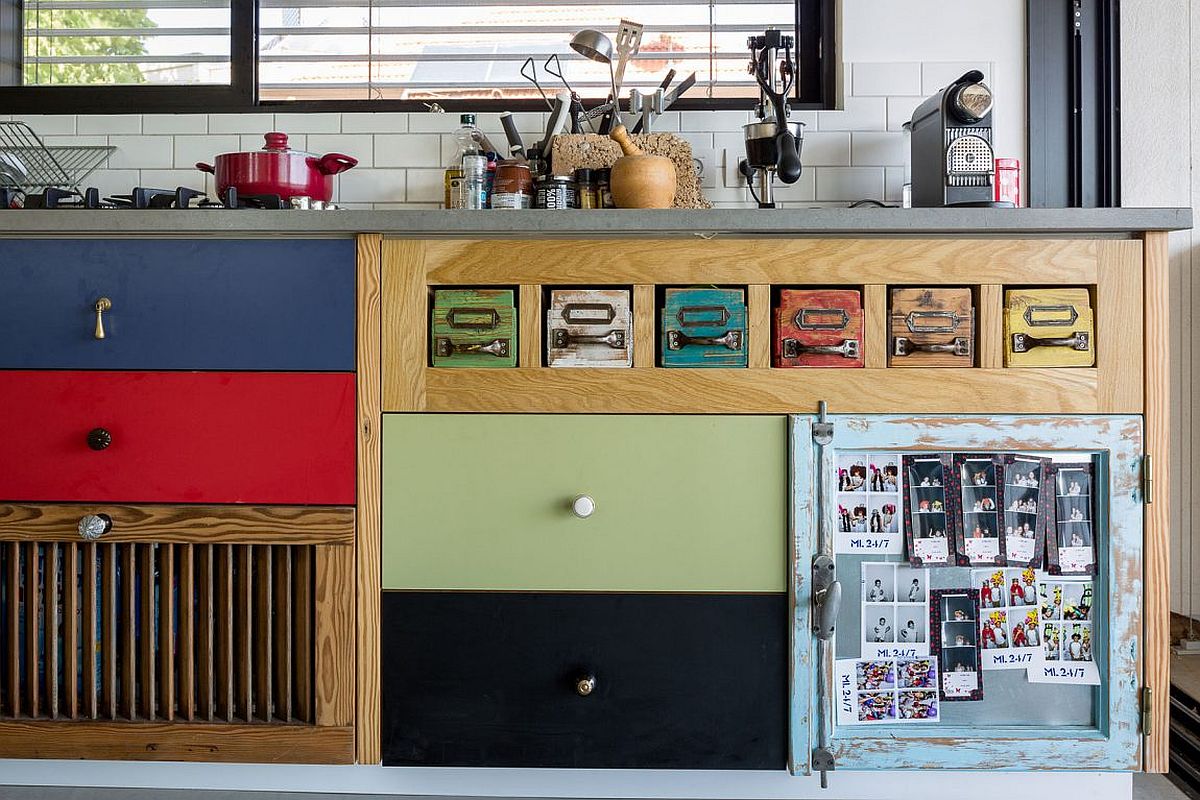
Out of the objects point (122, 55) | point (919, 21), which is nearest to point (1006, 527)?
point (919, 21)

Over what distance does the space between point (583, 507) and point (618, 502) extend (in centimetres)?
7

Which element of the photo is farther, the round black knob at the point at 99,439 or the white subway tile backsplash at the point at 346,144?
the white subway tile backsplash at the point at 346,144

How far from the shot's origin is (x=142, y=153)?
2227 millimetres

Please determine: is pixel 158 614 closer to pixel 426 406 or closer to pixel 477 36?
pixel 426 406

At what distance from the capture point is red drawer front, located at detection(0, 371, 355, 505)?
1590mm

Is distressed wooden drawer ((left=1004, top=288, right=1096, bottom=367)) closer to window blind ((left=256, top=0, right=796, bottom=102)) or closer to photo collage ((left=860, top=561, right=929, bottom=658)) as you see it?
photo collage ((left=860, top=561, right=929, bottom=658))

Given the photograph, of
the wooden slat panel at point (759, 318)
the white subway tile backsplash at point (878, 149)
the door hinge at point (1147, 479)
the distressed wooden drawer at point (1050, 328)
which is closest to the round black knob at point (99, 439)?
the wooden slat panel at point (759, 318)

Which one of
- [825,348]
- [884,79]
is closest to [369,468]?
[825,348]

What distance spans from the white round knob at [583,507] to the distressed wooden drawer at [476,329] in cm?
29

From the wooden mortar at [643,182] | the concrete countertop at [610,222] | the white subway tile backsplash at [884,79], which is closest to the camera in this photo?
the concrete countertop at [610,222]

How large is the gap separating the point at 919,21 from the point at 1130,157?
677 millimetres

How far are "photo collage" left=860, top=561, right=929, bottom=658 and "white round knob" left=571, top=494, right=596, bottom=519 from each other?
542mm

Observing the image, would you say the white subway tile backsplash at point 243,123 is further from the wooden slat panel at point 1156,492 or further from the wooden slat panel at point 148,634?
the wooden slat panel at point 1156,492

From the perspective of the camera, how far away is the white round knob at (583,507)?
1.54 meters
